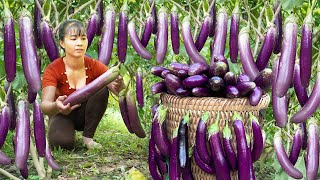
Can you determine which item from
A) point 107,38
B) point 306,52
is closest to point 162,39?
point 107,38

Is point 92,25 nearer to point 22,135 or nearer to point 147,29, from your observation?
point 147,29

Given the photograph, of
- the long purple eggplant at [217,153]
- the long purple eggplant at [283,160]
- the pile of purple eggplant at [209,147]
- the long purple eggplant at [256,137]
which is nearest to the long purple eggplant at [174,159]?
the pile of purple eggplant at [209,147]

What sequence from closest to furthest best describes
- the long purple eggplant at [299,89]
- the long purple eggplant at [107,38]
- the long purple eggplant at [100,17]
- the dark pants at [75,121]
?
the long purple eggplant at [299,89] < the long purple eggplant at [107,38] < the long purple eggplant at [100,17] < the dark pants at [75,121]

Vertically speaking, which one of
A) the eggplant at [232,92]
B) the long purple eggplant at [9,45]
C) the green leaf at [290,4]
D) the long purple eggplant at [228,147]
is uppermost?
the green leaf at [290,4]

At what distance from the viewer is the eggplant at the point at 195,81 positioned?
2059 mm

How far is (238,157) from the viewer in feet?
6.54

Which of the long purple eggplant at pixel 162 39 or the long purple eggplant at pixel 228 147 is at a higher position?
the long purple eggplant at pixel 162 39

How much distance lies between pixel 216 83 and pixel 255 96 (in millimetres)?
152

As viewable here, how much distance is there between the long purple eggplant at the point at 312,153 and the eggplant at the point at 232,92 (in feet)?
1.04

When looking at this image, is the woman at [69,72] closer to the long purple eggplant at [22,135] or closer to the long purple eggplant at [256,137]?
the long purple eggplant at [22,135]

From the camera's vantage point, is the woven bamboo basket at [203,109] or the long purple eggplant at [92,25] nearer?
the woven bamboo basket at [203,109]

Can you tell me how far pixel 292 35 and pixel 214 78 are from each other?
35 centimetres

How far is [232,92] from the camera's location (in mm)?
2027

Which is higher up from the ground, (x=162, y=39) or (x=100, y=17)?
(x=100, y=17)
